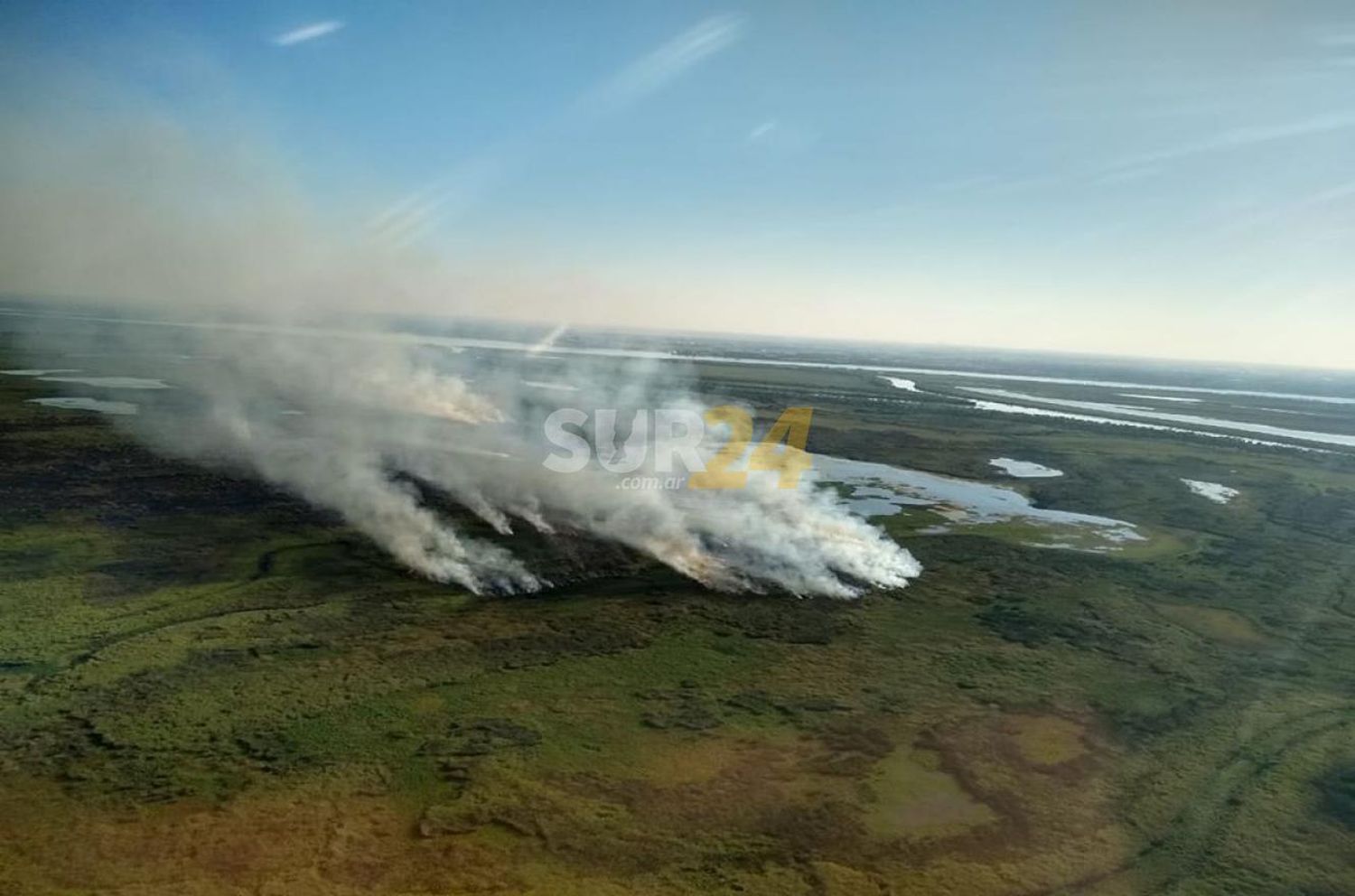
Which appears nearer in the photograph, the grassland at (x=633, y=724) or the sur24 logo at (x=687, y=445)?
the grassland at (x=633, y=724)

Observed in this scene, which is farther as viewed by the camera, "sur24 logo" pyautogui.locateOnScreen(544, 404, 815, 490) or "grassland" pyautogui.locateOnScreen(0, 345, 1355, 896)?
"sur24 logo" pyautogui.locateOnScreen(544, 404, 815, 490)

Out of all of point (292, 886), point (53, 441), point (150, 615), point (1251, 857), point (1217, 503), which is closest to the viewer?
point (292, 886)

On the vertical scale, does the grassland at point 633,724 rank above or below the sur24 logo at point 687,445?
below

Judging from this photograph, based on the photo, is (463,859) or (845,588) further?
(845,588)

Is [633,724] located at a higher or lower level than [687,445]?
lower

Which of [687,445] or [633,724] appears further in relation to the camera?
[687,445]

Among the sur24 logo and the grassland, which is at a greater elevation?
the sur24 logo

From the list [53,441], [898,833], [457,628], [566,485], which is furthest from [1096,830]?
[53,441]

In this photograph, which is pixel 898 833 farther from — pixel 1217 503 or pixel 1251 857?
pixel 1217 503
